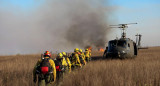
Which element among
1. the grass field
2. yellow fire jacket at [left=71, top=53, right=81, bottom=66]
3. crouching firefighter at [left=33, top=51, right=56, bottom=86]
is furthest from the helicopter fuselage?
crouching firefighter at [left=33, top=51, right=56, bottom=86]

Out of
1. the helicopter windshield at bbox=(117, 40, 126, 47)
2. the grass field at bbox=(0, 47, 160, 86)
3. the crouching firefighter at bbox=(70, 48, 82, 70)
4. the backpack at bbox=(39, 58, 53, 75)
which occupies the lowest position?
the grass field at bbox=(0, 47, 160, 86)

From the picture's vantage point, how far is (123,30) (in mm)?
20656

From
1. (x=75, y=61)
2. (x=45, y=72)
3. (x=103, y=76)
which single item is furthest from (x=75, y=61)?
(x=45, y=72)

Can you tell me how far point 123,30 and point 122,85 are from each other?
15303 mm

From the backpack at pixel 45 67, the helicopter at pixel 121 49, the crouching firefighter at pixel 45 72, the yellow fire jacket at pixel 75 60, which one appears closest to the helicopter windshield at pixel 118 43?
the helicopter at pixel 121 49

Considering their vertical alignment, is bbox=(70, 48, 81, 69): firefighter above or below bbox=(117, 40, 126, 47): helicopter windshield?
below

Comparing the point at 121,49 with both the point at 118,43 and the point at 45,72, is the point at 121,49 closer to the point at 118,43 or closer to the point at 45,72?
the point at 118,43

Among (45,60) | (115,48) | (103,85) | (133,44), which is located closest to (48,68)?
(45,60)

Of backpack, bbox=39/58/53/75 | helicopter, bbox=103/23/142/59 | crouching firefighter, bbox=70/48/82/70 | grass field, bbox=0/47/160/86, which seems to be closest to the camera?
backpack, bbox=39/58/53/75

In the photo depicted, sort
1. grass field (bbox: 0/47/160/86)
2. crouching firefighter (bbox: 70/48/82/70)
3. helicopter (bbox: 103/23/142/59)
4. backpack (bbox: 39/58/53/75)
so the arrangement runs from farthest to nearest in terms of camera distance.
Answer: helicopter (bbox: 103/23/142/59) < crouching firefighter (bbox: 70/48/82/70) < grass field (bbox: 0/47/160/86) < backpack (bbox: 39/58/53/75)

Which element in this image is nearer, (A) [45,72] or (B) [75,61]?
(A) [45,72]

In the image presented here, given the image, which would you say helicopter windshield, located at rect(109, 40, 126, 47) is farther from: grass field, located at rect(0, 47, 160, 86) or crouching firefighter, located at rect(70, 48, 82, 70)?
crouching firefighter, located at rect(70, 48, 82, 70)

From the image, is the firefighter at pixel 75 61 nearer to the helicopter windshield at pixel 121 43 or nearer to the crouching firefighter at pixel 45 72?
the crouching firefighter at pixel 45 72

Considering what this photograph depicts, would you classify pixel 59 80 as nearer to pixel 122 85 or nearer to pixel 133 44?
pixel 122 85
